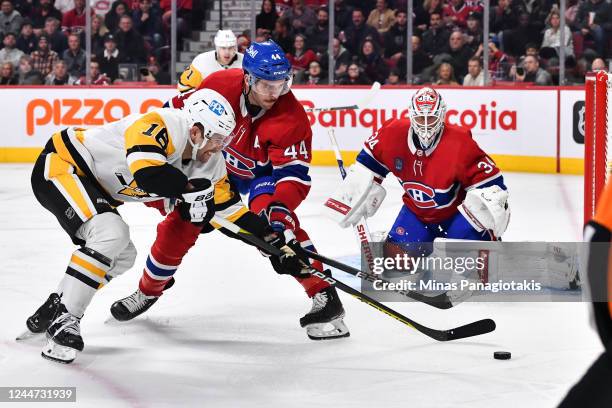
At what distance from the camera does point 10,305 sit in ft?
13.7

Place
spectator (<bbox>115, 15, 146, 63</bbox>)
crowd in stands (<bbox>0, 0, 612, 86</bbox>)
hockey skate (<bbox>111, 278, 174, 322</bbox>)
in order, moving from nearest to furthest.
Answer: hockey skate (<bbox>111, 278, 174, 322</bbox>) → crowd in stands (<bbox>0, 0, 612, 86</bbox>) → spectator (<bbox>115, 15, 146, 63</bbox>)

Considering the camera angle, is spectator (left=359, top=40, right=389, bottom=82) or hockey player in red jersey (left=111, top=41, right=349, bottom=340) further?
spectator (left=359, top=40, right=389, bottom=82)

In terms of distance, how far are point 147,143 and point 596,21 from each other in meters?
6.17

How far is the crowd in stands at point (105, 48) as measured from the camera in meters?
9.43

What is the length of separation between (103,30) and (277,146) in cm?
597

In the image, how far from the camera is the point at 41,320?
11.9 feet

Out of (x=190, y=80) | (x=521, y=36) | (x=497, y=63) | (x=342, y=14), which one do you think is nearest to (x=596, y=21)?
(x=521, y=36)

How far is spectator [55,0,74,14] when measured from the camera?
952 cm

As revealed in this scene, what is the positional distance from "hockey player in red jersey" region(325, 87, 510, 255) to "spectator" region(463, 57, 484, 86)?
4580 millimetres

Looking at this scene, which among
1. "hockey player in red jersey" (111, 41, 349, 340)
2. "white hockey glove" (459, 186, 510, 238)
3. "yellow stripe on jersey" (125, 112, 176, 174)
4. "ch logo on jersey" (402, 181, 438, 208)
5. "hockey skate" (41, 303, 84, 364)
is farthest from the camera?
"ch logo on jersey" (402, 181, 438, 208)

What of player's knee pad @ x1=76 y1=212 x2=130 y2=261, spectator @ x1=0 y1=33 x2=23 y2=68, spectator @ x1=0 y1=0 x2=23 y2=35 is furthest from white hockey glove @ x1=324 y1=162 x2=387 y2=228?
spectator @ x1=0 y1=0 x2=23 y2=35

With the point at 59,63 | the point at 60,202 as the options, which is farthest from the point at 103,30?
the point at 60,202

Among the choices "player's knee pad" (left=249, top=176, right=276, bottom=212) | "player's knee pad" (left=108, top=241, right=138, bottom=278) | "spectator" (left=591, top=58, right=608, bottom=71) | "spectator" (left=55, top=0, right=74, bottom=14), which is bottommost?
"player's knee pad" (left=108, top=241, right=138, bottom=278)

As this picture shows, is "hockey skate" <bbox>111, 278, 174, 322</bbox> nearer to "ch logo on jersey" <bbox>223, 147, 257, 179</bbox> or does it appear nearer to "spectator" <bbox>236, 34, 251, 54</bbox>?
"ch logo on jersey" <bbox>223, 147, 257, 179</bbox>
